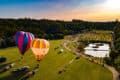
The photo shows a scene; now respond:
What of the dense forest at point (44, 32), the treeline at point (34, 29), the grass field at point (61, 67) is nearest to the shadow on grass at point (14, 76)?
the grass field at point (61, 67)

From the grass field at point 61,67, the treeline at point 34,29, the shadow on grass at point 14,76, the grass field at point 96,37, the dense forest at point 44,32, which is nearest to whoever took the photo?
the grass field at point 61,67

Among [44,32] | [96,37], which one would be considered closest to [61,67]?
[96,37]

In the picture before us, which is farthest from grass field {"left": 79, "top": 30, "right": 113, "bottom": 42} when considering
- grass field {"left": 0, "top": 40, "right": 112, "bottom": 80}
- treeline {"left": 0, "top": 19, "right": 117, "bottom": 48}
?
grass field {"left": 0, "top": 40, "right": 112, "bottom": 80}

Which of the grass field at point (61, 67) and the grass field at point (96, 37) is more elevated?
the grass field at point (61, 67)

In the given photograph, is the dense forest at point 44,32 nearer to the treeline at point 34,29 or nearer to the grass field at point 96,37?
the treeline at point 34,29

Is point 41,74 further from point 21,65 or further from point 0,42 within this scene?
point 0,42

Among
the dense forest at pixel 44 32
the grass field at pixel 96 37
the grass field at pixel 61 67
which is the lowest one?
the grass field at pixel 96 37

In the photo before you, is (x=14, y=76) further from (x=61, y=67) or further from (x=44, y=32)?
(x=44, y=32)

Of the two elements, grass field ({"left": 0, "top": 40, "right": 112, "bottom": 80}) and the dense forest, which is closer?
grass field ({"left": 0, "top": 40, "right": 112, "bottom": 80})

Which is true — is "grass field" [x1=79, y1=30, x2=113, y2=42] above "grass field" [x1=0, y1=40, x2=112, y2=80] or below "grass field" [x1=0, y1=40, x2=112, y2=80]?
below

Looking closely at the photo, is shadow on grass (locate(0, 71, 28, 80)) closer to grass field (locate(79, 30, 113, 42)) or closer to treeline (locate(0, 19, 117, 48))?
treeline (locate(0, 19, 117, 48))

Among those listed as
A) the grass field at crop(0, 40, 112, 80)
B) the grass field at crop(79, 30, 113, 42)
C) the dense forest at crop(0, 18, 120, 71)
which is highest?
the dense forest at crop(0, 18, 120, 71)
